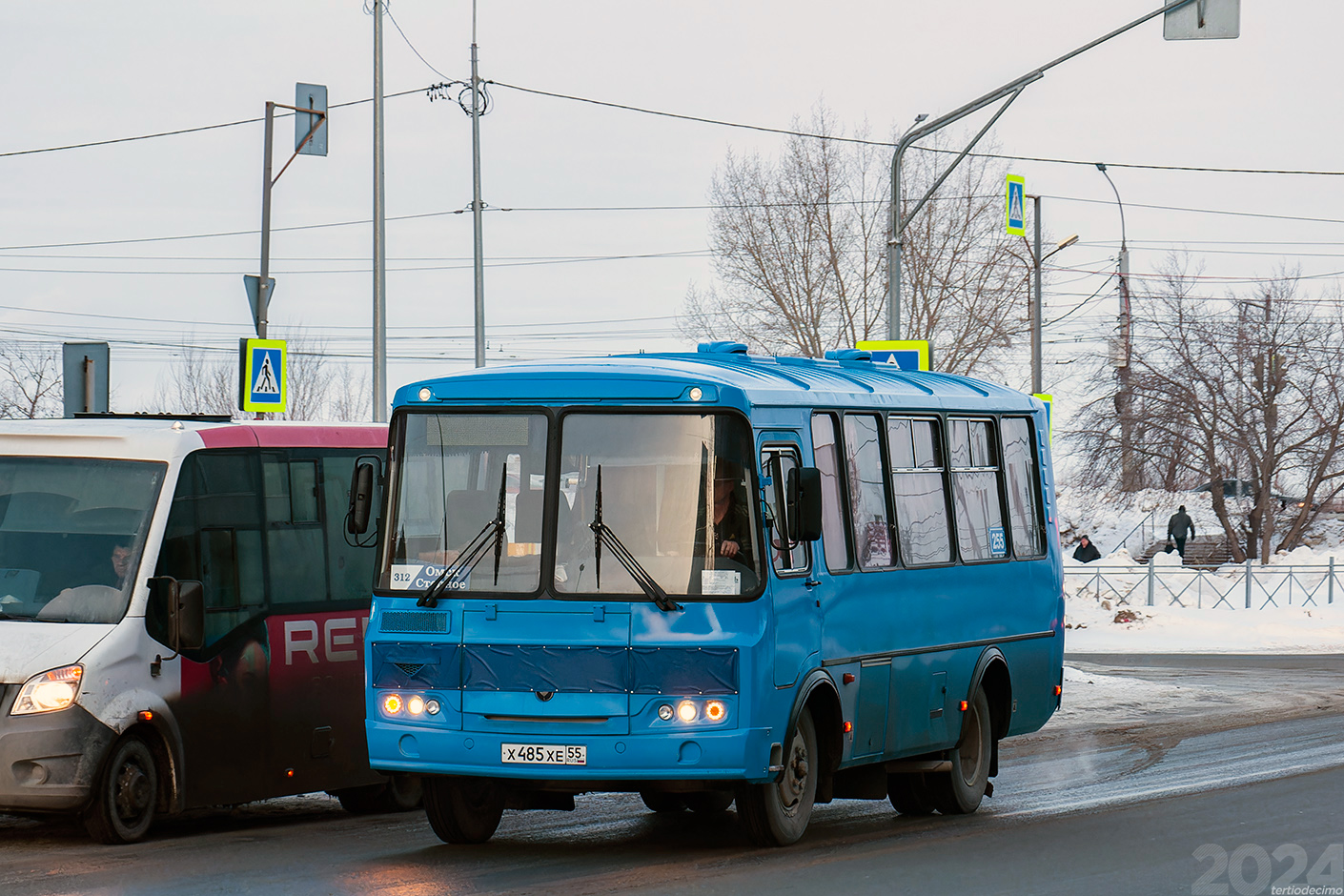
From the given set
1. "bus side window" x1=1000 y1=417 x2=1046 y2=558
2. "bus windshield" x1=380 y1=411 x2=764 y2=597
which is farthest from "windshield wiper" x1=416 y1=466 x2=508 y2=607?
"bus side window" x1=1000 y1=417 x2=1046 y2=558

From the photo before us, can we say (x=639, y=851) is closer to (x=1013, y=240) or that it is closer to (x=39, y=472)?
(x=39, y=472)

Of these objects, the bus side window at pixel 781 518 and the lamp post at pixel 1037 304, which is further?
the lamp post at pixel 1037 304

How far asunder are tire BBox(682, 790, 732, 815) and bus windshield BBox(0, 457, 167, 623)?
11.9ft

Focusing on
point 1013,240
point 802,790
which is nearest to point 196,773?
→ point 802,790

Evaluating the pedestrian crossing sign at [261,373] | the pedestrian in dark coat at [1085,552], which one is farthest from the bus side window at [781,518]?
the pedestrian in dark coat at [1085,552]

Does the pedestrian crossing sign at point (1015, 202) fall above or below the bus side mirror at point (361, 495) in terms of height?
above

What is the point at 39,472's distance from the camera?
10773 millimetres

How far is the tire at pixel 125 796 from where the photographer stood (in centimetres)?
996

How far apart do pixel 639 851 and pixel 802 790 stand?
977 millimetres

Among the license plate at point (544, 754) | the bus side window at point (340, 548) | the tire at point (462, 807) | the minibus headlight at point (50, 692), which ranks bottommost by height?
the tire at point (462, 807)

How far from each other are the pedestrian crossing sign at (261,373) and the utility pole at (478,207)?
15755 millimetres

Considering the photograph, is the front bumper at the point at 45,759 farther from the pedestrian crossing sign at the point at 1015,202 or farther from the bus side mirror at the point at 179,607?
the pedestrian crossing sign at the point at 1015,202

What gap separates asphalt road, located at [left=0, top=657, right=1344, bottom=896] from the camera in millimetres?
8734

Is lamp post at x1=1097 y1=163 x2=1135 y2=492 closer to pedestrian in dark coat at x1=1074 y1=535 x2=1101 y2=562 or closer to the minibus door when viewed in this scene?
pedestrian in dark coat at x1=1074 y1=535 x2=1101 y2=562
